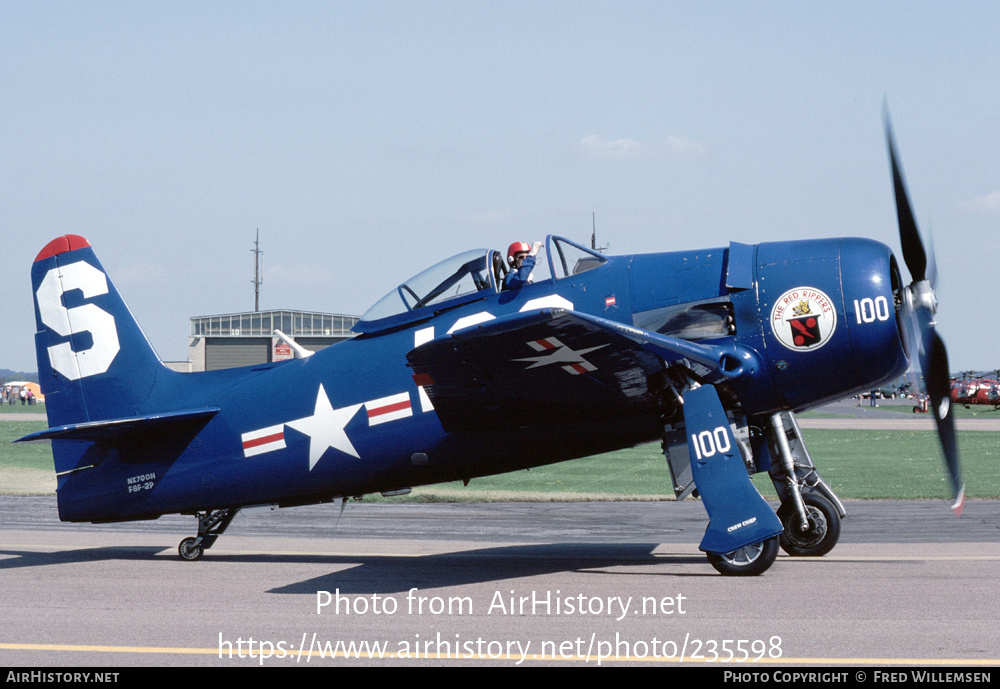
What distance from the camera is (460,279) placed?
9602 mm

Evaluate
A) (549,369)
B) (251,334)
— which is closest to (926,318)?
(549,369)

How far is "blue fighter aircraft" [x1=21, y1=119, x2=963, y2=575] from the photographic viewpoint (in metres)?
8.52

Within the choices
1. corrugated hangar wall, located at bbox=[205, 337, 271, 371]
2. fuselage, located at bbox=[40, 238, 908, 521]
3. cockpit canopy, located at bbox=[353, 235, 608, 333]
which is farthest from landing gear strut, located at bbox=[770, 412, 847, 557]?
corrugated hangar wall, located at bbox=[205, 337, 271, 371]

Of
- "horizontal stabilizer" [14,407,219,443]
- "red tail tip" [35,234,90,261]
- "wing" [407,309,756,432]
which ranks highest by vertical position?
"red tail tip" [35,234,90,261]

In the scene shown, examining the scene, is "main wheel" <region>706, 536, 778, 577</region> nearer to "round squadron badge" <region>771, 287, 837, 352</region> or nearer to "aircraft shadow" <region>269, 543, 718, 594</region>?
"aircraft shadow" <region>269, 543, 718, 594</region>

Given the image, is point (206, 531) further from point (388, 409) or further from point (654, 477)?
→ point (654, 477)

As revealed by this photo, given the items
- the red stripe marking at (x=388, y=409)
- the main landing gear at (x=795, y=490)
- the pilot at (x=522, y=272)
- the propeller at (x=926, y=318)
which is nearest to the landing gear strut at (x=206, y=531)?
the red stripe marking at (x=388, y=409)

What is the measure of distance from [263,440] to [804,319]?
549 cm

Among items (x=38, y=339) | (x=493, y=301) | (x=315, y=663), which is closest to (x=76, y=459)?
(x=38, y=339)

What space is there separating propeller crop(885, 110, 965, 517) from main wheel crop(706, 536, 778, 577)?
178cm

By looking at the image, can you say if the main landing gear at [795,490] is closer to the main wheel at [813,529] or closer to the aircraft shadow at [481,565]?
the main wheel at [813,529]

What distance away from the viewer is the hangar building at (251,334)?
197 feet

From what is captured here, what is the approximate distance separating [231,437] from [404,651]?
189 inches

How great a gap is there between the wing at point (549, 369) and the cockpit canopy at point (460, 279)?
1048mm
